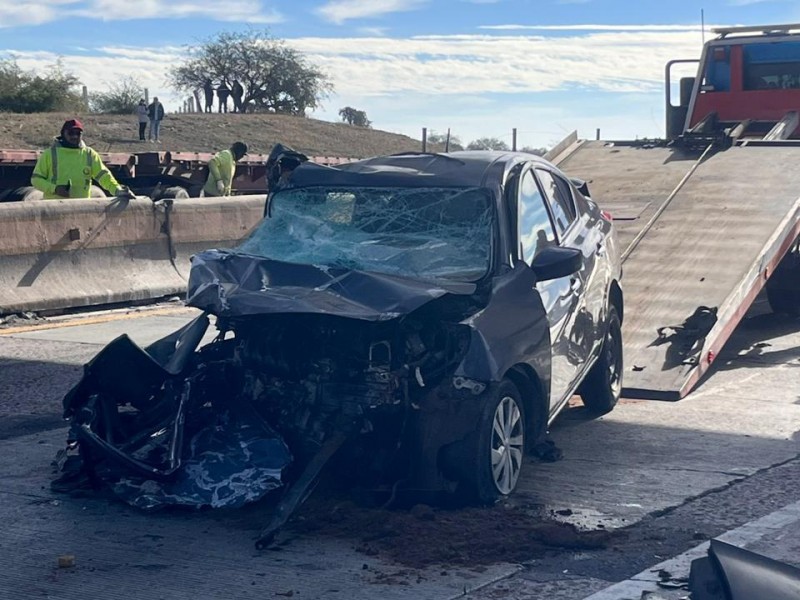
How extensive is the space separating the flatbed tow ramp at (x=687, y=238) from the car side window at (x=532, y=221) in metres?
1.92

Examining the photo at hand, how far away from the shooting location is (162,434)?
21.9 ft

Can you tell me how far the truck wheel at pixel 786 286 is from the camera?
1268 centimetres

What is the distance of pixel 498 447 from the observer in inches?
256

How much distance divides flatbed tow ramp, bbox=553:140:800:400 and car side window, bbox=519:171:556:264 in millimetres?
1925

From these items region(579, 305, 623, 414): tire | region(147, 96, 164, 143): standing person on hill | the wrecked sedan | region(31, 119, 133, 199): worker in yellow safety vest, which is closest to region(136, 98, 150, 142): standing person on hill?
region(147, 96, 164, 143): standing person on hill

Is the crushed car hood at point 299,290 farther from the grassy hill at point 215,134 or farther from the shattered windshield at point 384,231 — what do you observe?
the grassy hill at point 215,134

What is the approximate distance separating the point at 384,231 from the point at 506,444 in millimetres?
1501

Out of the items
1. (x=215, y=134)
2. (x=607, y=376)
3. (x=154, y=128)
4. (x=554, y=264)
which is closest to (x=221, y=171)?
(x=607, y=376)

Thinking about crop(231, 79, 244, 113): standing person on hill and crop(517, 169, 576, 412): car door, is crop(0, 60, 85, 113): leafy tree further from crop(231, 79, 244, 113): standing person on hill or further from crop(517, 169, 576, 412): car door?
crop(517, 169, 576, 412): car door

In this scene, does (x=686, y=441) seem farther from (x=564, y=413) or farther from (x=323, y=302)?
(x=323, y=302)

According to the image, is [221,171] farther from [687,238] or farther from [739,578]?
[739,578]

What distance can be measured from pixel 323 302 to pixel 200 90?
5864 cm

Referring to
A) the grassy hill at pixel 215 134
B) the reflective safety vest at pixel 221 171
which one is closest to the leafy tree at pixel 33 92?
the grassy hill at pixel 215 134

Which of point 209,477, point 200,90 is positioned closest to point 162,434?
point 209,477
